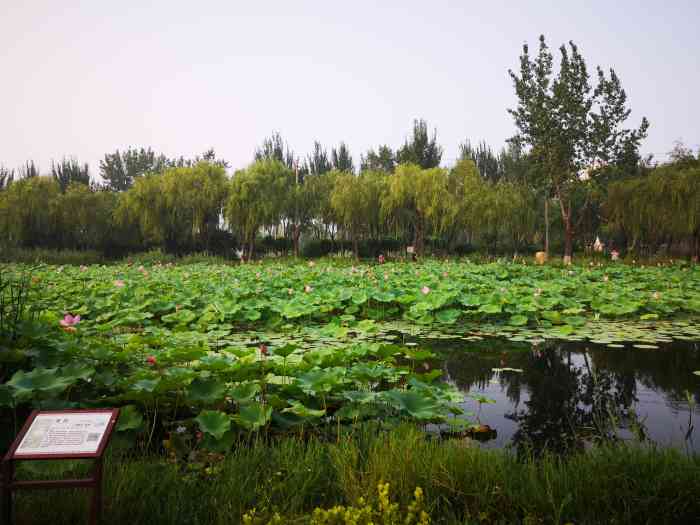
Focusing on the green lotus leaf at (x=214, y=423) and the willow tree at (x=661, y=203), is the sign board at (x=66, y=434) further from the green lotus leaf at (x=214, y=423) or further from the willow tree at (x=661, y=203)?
the willow tree at (x=661, y=203)

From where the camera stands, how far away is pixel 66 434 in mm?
1484

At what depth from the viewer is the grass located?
1.81 metres

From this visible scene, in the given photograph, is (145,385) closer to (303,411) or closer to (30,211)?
(303,411)

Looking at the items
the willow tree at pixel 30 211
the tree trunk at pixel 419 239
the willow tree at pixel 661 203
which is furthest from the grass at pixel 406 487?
the willow tree at pixel 30 211

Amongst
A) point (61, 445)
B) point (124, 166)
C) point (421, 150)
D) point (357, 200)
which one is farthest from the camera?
point (124, 166)

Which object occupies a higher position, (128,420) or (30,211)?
(30,211)

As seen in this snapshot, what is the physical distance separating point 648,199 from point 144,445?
1916 centimetres

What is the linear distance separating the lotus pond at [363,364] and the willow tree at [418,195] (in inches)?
525

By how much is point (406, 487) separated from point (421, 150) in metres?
33.1

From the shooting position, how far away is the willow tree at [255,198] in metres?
20.2

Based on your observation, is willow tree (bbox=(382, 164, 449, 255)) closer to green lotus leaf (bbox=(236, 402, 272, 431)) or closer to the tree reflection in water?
the tree reflection in water

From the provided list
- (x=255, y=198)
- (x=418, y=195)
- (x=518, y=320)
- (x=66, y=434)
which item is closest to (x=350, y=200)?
(x=418, y=195)

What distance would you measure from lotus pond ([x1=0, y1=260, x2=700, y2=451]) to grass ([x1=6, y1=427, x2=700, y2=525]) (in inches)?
11.2

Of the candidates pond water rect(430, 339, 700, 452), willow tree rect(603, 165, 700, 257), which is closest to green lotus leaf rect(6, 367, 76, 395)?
pond water rect(430, 339, 700, 452)
